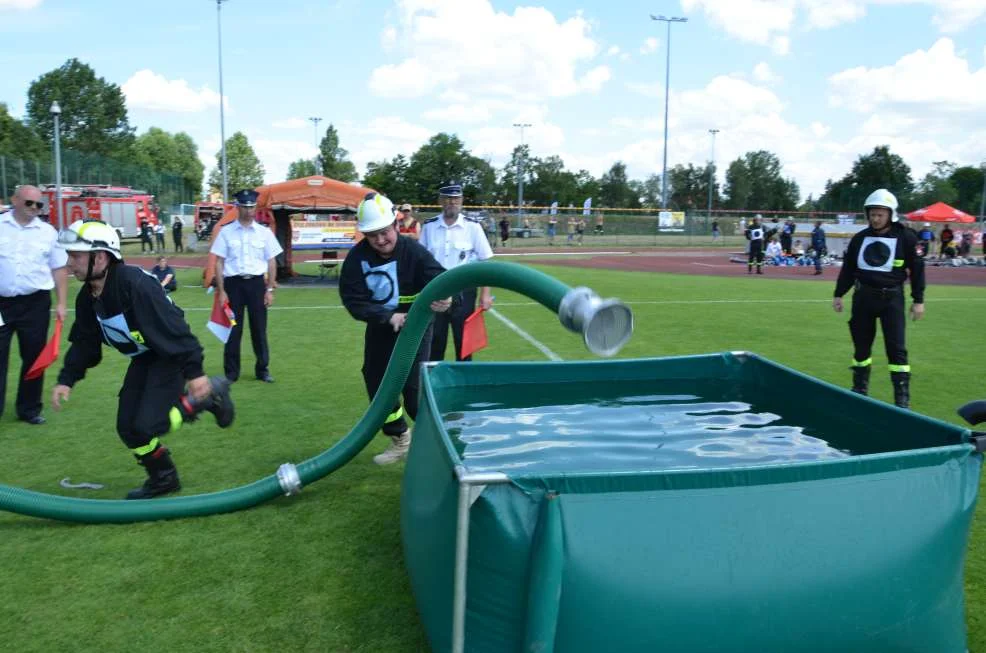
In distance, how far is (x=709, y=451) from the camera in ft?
14.7

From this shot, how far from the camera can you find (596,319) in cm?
297

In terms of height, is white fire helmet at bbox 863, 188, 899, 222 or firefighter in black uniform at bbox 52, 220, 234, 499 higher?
white fire helmet at bbox 863, 188, 899, 222

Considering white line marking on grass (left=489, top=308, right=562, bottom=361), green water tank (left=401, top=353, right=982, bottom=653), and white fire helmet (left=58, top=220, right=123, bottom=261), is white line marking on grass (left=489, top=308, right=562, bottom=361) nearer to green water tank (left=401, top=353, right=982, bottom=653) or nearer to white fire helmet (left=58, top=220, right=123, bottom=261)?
white fire helmet (left=58, top=220, right=123, bottom=261)

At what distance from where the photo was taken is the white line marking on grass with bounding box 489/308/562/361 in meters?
10.4

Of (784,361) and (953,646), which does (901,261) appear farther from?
(953,646)

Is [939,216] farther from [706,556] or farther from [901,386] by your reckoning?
[706,556]

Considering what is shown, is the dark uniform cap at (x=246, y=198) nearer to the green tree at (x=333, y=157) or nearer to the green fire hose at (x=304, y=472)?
the green fire hose at (x=304, y=472)

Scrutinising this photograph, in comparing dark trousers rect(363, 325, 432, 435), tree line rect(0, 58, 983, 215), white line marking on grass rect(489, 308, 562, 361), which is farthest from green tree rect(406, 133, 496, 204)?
dark trousers rect(363, 325, 432, 435)

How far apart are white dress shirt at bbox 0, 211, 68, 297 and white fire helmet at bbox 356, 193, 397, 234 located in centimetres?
301

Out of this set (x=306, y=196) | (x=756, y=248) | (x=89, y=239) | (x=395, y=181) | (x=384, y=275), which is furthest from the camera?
(x=395, y=181)

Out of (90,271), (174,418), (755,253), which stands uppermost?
(90,271)

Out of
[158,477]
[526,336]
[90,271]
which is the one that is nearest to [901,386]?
[526,336]

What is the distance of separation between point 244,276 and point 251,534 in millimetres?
4736

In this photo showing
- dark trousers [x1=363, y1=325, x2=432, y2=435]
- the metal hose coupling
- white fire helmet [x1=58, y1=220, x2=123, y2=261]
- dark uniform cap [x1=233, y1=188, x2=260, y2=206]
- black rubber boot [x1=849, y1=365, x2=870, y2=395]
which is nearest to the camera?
the metal hose coupling
